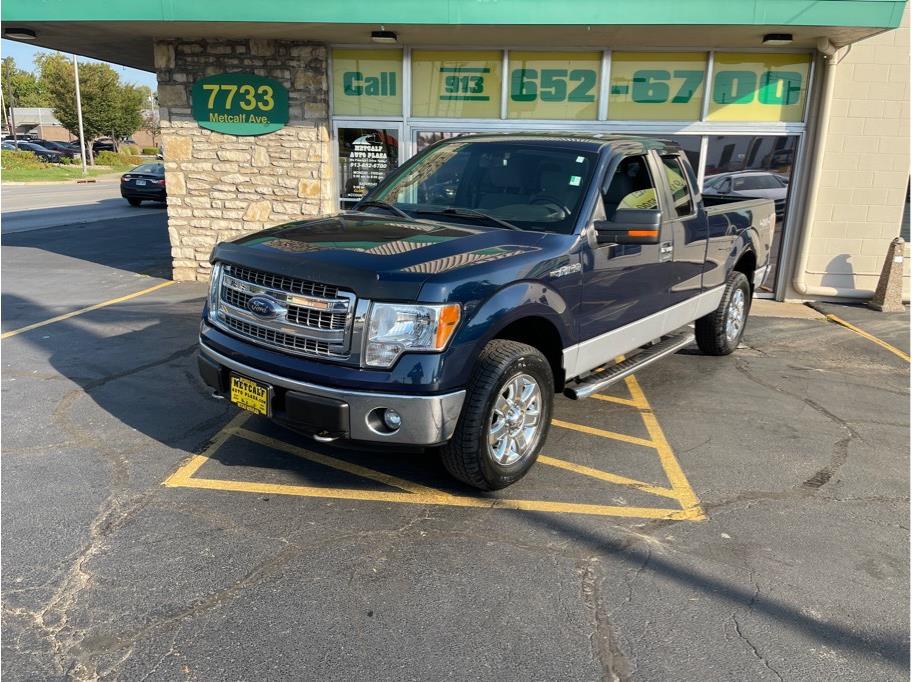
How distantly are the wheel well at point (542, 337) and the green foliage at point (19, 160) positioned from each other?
153ft

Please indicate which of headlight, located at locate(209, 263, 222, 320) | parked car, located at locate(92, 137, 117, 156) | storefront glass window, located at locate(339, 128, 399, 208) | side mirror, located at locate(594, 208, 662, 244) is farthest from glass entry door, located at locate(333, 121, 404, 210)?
parked car, located at locate(92, 137, 117, 156)

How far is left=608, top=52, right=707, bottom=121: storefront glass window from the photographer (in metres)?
9.60

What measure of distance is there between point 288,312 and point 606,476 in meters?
2.22

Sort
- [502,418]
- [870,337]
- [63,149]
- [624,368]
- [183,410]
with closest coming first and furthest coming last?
[502,418]
[624,368]
[183,410]
[870,337]
[63,149]

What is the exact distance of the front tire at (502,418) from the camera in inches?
148

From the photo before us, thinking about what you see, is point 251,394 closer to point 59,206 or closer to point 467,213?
point 467,213

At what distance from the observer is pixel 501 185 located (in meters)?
4.86

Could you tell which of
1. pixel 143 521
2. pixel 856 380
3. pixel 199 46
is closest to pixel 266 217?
pixel 199 46

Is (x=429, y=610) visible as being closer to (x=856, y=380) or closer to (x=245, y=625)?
(x=245, y=625)

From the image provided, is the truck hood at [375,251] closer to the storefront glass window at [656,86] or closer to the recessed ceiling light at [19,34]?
the storefront glass window at [656,86]

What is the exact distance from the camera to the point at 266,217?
33.4 feet

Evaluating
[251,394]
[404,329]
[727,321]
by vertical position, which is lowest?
[727,321]

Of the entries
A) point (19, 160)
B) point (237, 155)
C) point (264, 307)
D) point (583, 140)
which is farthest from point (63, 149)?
point (264, 307)

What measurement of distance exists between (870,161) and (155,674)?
407 inches
